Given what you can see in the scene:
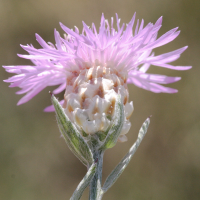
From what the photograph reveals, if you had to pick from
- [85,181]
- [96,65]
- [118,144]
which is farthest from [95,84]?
[118,144]

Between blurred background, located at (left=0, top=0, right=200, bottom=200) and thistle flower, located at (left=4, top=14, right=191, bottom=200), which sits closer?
thistle flower, located at (left=4, top=14, right=191, bottom=200)

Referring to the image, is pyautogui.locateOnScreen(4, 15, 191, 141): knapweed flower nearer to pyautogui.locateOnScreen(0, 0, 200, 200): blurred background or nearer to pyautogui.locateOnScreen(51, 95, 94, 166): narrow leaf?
pyautogui.locateOnScreen(51, 95, 94, 166): narrow leaf

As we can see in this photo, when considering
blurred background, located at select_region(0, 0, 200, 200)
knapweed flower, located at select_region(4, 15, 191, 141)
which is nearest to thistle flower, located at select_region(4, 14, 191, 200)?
knapweed flower, located at select_region(4, 15, 191, 141)

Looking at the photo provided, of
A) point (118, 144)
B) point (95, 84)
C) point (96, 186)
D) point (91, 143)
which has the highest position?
point (95, 84)

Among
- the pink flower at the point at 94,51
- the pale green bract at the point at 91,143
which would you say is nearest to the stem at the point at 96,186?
the pale green bract at the point at 91,143

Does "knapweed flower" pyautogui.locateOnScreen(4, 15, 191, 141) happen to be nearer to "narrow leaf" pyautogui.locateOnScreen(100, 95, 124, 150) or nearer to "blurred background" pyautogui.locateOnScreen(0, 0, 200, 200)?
"narrow leaf" pyautogui.locateOnScreen(100, 95, 124, 150)

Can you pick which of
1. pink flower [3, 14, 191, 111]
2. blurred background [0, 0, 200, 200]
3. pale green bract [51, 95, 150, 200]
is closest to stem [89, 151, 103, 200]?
pale green bract [51, 95, 150, 200]

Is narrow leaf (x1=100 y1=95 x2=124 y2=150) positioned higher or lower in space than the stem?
higher

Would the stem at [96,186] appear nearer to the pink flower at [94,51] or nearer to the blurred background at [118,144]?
the pink flower at [94,51]

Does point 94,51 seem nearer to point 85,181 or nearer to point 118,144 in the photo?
point 85,181
